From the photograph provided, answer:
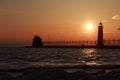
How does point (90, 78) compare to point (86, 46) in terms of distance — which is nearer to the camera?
point (90, 78)

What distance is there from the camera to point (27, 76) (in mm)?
17344

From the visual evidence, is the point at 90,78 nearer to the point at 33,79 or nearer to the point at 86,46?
the point at 33,79

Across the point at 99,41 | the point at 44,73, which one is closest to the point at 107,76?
the point at 44,73

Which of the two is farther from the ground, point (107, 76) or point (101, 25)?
point (101, 25)

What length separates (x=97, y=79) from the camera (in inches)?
Result: 639

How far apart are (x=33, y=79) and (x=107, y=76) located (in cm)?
359

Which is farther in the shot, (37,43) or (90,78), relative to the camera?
(37,43)

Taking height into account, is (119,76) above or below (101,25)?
below

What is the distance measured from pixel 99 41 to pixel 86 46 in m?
19.0

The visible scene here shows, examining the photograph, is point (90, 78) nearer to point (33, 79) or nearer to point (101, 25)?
point (33, 79)

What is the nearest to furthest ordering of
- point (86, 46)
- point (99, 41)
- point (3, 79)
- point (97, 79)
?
point (97, 79) < point (3, 79) < point (99, 41) < point (86, 46)

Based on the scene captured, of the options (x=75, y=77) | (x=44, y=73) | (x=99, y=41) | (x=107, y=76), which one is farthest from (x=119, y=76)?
(x=99, y=41)

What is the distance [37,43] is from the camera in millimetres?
192750

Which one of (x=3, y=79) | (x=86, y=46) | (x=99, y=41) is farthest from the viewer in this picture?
(x=86, y=46)
